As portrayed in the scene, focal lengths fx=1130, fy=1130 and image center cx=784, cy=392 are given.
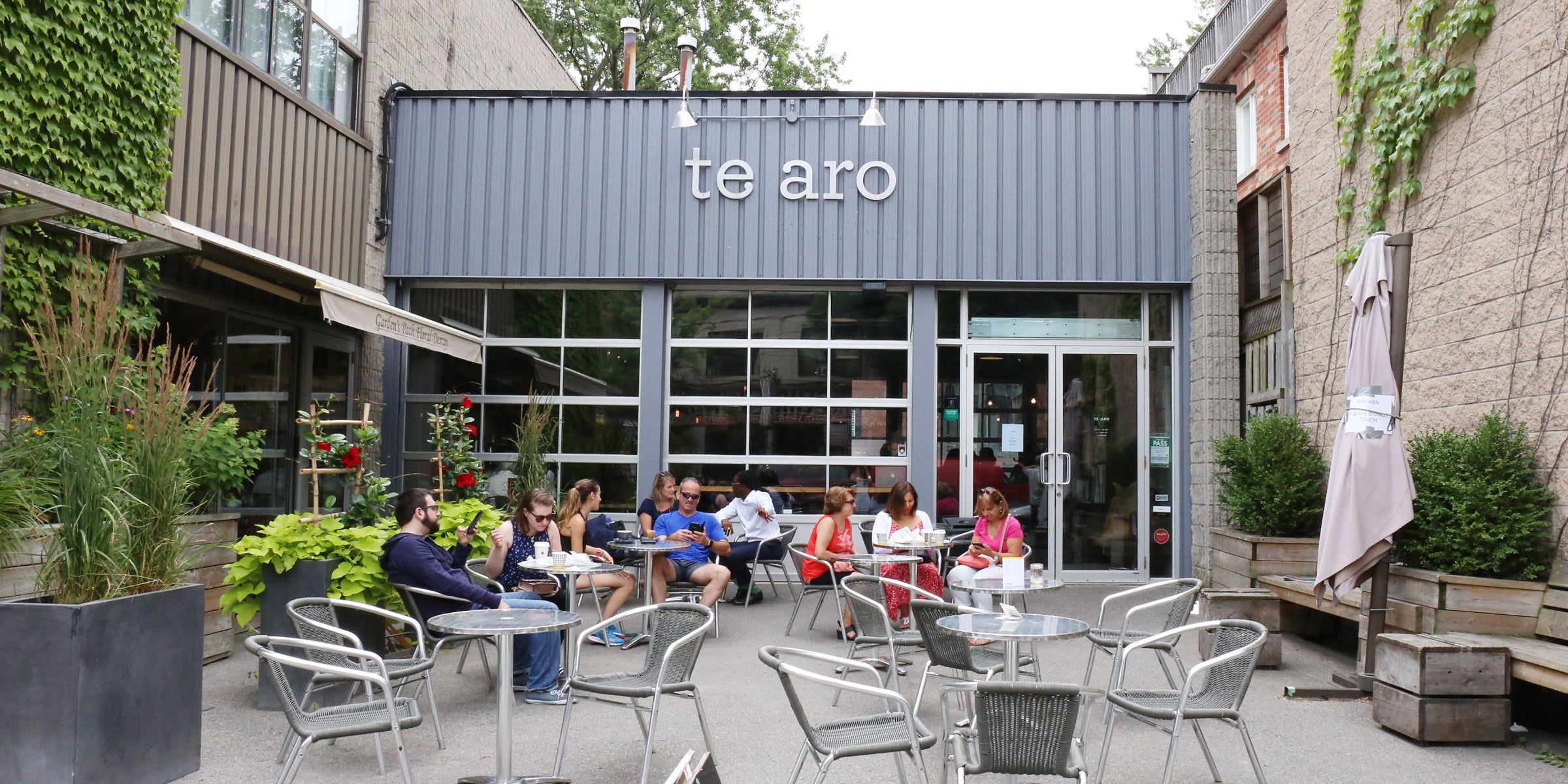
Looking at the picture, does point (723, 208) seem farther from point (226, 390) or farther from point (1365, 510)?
point (1365, 510)

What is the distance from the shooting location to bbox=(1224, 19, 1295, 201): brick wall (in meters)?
10.8

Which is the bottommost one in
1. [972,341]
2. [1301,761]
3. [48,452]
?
[1301,761]

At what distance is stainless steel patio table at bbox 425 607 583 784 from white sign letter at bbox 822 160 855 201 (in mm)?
6736

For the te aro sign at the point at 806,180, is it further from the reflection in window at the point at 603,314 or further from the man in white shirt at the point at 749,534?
the man in white shirt at the point at 749,534

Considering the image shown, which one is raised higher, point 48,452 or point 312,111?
point 312,111

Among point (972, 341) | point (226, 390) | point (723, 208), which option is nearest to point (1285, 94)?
point (972, 341)

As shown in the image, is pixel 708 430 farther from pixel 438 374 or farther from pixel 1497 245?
pixel 1497 245

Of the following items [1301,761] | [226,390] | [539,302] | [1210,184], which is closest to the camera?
[1301,761]

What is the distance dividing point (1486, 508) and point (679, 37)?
1962cm

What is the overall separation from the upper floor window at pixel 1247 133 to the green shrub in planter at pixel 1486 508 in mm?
5977

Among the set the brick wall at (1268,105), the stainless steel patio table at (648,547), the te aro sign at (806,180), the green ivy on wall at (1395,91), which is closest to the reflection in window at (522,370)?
the te aro sign at (806,180)

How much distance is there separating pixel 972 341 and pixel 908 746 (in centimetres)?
743

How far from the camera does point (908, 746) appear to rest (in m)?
3.64

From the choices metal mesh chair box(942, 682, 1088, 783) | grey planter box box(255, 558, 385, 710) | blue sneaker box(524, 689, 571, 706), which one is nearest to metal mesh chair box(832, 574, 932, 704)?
blue sneaker box(524, 689, 571, 706)
